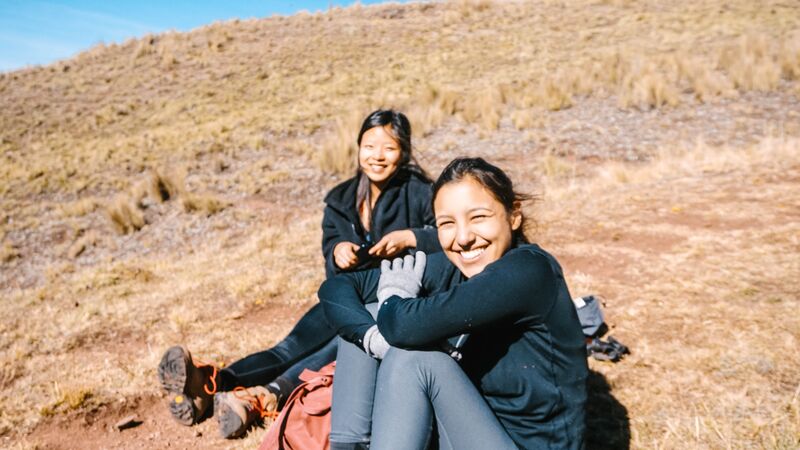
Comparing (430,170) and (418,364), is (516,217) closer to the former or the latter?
(418,364)

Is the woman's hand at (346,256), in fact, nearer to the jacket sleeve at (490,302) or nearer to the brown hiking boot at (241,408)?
the brown hiking boot at (241,408)

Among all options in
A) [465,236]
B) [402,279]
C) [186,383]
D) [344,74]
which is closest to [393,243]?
[402,279]

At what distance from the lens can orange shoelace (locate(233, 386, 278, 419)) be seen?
2905mm

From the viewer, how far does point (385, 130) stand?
3.14 metres

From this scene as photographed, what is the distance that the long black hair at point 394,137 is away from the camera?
124 inches

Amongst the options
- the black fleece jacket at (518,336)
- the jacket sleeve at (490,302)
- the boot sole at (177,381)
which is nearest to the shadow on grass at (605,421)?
the black fleece jacket at (518,336)

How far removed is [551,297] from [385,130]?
1748 mm

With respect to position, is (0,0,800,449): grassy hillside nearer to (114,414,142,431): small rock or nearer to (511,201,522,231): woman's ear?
(114,414,142,431): small rock

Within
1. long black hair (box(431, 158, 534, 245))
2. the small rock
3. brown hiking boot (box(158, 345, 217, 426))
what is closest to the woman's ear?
long black hair (box(431, 158, 534, 245))

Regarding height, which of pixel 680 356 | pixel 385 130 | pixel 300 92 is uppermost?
pixel 300 92

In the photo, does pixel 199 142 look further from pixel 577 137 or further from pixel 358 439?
pixel 358 439

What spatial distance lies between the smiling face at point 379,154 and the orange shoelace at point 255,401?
4.49 feet

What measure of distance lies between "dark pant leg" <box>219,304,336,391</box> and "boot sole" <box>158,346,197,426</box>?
0.20m

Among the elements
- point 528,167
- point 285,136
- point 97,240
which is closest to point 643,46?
point 528,167
